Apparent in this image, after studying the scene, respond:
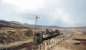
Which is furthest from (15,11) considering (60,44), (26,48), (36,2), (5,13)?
(60,44)

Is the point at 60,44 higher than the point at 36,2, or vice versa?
the point at 36,2

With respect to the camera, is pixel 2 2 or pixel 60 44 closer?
pixel 60 44

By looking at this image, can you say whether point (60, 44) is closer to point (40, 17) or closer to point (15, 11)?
point (40, 17)

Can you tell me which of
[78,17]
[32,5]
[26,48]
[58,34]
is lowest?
[26,48]

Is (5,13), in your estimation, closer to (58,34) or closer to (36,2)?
(36,2)

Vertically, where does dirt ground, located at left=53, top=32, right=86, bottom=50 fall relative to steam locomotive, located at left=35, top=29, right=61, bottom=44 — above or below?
below

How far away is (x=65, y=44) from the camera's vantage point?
2.62 metres

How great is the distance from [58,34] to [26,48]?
0.49m

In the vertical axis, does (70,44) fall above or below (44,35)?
below

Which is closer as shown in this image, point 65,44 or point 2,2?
point 65,44

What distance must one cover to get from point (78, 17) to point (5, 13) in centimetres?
104

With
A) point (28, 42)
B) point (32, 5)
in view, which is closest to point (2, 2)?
point (32, 5)

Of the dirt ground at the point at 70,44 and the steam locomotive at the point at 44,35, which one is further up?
the steam locomotive at the point at 44,35

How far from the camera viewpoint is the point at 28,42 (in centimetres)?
268
